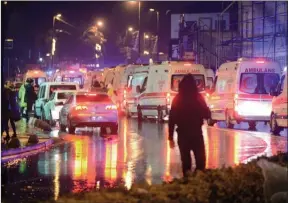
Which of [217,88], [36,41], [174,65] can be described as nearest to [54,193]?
[217,88]

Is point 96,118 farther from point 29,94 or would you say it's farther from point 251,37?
point 251,37

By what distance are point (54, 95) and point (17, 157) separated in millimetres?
13152

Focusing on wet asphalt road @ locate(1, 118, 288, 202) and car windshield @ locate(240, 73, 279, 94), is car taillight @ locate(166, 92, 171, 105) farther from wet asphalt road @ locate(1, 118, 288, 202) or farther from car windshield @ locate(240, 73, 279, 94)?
wet asphalt road @ locate(1, 118, 288, 202)

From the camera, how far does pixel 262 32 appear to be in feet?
128

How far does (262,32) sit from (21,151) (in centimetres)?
2506

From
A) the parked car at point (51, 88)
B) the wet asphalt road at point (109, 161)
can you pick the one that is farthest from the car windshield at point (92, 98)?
the parked car at point (51, 88)

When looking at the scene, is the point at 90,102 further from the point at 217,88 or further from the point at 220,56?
the point at 220,56

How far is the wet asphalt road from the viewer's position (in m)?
11.3

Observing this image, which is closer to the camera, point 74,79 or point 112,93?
point 112,93

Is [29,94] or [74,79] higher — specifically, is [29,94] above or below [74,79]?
below

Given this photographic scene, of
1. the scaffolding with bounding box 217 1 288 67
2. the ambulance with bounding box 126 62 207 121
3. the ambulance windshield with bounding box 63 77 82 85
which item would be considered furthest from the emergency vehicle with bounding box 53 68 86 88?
the scaffolding with bounding box 217 1 288 67

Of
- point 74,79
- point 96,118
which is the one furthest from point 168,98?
point 74,79

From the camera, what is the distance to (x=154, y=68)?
31.5 meters

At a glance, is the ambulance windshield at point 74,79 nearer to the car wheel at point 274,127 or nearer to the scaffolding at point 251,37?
the scaffolding at point 251,37
